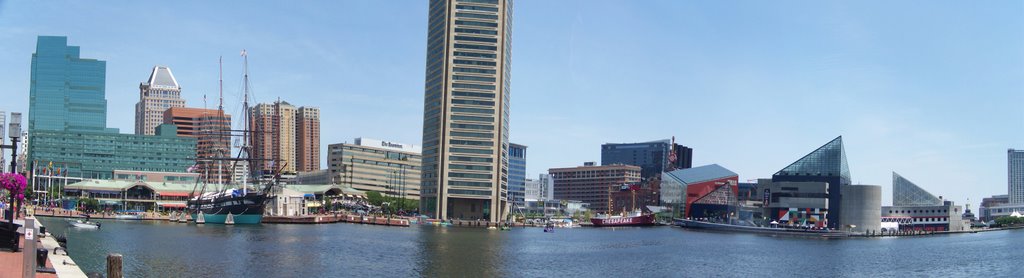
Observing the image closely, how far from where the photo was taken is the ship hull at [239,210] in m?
164

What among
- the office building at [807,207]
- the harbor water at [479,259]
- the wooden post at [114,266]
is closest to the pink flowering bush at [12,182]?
the harbor water at [479,259]

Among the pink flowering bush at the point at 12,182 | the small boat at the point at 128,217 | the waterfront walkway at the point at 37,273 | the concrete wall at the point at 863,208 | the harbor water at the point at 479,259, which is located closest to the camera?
the waterfront walkway at the point at 37,273

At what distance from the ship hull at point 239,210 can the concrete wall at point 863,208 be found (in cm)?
11973

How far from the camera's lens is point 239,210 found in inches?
6496

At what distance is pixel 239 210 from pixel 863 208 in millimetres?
126628

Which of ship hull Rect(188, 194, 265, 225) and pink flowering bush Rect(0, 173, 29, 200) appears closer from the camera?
pink flowering bush Rect(0, 173, 29, 200)

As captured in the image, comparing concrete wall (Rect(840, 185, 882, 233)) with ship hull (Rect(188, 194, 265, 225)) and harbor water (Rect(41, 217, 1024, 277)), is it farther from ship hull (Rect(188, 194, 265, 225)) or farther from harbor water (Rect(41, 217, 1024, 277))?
ship hull (Rect(188, 194, 265, 225))

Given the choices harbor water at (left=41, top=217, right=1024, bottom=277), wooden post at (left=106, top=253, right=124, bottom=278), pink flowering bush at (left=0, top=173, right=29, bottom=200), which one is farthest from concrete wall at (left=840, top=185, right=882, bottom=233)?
wooden post at (left=106, top=253, right=124, bottom=278)

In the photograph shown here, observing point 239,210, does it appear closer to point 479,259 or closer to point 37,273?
point 479,259

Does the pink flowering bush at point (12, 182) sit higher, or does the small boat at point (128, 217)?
the pink flowering bush at point (12, 182)

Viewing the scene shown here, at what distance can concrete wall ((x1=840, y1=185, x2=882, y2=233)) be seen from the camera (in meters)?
191

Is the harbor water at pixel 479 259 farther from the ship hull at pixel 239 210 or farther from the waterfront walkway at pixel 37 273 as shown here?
the ship hull at pixel 239 210

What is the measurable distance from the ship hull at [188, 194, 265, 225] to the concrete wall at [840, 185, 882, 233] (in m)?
120

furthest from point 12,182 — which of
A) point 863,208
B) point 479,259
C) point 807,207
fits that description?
point 863,208
